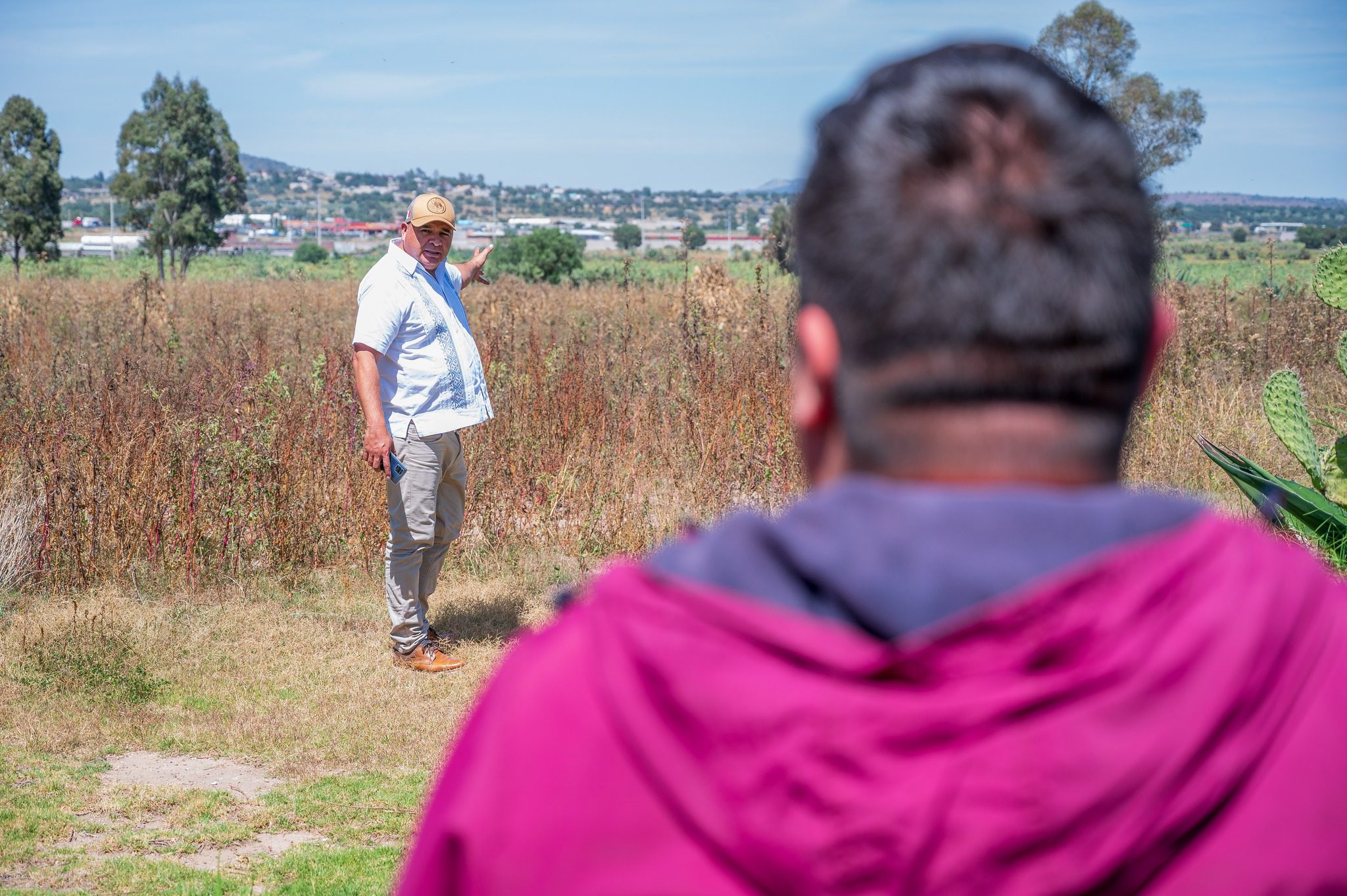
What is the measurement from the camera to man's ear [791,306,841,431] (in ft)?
3.43

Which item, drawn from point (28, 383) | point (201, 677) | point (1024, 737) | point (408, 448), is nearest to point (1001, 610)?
point (1024, 737)

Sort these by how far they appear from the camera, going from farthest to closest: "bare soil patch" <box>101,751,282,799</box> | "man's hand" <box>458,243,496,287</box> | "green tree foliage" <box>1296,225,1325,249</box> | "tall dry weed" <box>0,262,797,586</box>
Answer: "green tree foliage" <box>1296,225,1325,249</box>, "tall dry weed" <box>0,262,797,586</box>, "man's hand" <box>458,243,496,287</box>, "bare soil patch" <box>101,751,282,799</box>

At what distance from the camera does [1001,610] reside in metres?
0.89

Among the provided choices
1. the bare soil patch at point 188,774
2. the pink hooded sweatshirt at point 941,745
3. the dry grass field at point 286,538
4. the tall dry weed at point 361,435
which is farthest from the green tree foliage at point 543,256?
the pink hooded sweatshirt at point 941,745

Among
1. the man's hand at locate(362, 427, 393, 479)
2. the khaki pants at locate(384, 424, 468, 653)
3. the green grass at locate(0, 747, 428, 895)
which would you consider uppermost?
the man's hand at locate(362, 427, 393, 479)

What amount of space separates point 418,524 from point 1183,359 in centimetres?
835

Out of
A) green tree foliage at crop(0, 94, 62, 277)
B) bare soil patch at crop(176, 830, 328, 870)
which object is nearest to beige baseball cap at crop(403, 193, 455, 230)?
bare soil patch at crop(176, 830, 328, 870)

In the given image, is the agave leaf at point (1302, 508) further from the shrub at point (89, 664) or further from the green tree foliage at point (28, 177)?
the green tree foliage at point (28, 177)

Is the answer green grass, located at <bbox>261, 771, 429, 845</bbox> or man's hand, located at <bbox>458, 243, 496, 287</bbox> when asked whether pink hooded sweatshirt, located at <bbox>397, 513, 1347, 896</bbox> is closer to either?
green grass, located at <bbox>261, 771, 429, 845</bbox>

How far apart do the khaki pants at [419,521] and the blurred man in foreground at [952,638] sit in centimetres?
473

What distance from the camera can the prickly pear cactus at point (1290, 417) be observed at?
6.46 meters

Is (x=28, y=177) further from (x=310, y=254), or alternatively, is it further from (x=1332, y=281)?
(x=1332, y=281)

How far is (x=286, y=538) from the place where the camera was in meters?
7.31

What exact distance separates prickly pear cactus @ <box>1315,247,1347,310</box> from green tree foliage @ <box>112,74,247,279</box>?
48.2m
